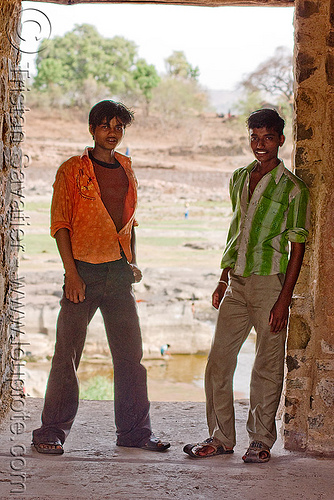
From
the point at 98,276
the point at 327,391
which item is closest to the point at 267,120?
the point at 98,276

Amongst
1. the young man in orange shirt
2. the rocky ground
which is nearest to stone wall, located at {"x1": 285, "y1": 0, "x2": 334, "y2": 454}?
the young man in orange shirt

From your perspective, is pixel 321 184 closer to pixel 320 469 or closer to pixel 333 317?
pixel 333 317

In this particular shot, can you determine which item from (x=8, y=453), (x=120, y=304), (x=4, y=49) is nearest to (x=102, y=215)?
(x=120, y=304)

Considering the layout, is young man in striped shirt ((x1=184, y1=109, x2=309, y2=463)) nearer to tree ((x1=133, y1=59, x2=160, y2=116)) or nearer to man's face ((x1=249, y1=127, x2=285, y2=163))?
man's face ((x1=249, y1=127, x2=285, y2=163))

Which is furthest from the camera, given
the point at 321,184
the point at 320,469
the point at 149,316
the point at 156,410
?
the point at 149,316

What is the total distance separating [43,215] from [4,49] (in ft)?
35.8

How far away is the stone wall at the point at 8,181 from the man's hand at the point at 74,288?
0.47 meters

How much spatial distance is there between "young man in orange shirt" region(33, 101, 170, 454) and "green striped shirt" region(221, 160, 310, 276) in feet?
1.79

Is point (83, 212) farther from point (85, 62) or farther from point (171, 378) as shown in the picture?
point (85, 62)

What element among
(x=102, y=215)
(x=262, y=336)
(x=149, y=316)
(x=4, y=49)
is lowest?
(x=149, y=316)

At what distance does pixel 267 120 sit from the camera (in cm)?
256

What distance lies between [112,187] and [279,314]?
948 millimetres

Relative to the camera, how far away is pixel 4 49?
2848 mm

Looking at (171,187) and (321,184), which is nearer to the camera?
(321,184)
